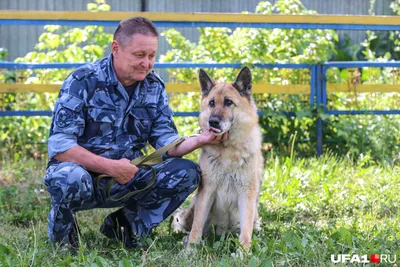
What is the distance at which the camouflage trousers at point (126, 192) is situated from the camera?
370cm

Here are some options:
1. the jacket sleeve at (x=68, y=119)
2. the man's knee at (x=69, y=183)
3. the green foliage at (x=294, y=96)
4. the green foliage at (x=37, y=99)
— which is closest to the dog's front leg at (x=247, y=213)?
the man's knee at (x=69, y=183)

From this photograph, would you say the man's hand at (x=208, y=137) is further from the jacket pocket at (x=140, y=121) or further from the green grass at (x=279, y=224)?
the green grass at (x=279, y=224)

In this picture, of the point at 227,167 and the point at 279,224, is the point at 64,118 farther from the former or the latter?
the point at 279,224

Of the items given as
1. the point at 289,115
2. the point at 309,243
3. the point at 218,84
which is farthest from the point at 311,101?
the point at 309,243

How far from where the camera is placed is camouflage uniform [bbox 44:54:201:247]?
375 cm

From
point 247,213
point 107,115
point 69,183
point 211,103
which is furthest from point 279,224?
point 69,183

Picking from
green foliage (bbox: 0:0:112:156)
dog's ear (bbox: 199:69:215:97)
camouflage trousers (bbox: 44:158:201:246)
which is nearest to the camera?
camouflage trousers (bbox: 44:158:201:246)

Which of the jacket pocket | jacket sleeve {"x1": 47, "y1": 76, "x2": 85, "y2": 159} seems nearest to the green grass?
jacket sleeve {"x1": 47, "y1": 76, "x2": 85, "y2": 159}

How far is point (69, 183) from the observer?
367cm

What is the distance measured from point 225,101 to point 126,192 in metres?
0.89

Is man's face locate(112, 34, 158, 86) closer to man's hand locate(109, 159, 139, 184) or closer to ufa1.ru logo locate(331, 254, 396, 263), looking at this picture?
man's hand locate(109, 159, 139, 184)

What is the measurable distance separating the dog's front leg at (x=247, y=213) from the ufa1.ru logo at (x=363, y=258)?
2.07 feet

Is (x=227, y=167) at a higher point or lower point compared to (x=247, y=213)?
higher

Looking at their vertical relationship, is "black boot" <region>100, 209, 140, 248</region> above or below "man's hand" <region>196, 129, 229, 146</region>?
below
